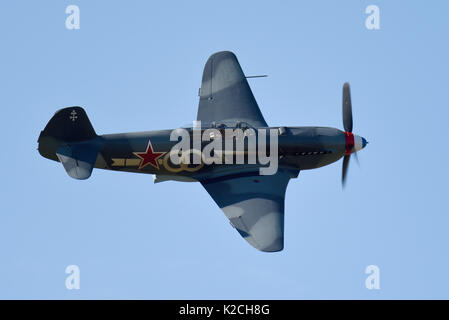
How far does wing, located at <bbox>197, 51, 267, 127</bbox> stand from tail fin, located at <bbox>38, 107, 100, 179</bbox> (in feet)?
14.5

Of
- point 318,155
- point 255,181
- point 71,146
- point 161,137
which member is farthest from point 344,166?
point 71,146

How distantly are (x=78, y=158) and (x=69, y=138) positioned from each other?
745 millimetres

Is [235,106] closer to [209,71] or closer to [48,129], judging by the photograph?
[209,71]

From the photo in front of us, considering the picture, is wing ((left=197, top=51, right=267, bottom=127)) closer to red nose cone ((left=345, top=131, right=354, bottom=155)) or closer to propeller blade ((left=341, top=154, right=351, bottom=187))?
red nose cone ((left=345, top=131, right=354, bottom=155))

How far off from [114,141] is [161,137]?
4.63 ft

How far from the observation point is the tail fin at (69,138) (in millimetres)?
28797

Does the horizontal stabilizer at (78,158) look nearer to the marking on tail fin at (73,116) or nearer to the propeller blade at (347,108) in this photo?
the marking on tail fin at (73,116)

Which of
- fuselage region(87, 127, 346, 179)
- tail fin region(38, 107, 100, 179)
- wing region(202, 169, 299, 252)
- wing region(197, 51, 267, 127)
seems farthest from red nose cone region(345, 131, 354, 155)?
tail fin region(38, 107, 100, 179)

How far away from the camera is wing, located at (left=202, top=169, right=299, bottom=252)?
27.5m

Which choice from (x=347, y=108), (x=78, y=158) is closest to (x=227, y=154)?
(x=347, y=108)

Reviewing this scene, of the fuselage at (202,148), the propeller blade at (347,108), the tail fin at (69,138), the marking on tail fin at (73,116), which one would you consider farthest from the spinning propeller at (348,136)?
the marking on tail fin at (73,116)

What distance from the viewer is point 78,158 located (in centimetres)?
2870

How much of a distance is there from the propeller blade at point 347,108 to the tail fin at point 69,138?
7.83m

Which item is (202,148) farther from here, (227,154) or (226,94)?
(226,94)
